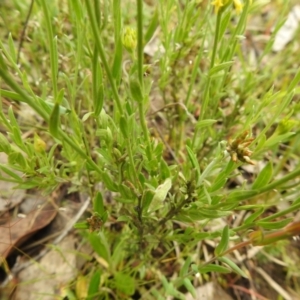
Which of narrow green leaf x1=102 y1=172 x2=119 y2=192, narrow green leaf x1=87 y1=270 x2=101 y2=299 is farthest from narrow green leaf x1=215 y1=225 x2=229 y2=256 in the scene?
narrow green leaf x1=87 y1=270 x2=101 y2=299

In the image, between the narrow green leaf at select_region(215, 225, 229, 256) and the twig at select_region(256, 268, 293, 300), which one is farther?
the twig at select_region(256, 268, 293, 300)

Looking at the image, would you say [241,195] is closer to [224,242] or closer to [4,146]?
[224,242]

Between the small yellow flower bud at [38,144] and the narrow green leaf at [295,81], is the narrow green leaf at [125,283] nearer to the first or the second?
the small yellow flower bud at [38,144]

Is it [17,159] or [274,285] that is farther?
[274,285]

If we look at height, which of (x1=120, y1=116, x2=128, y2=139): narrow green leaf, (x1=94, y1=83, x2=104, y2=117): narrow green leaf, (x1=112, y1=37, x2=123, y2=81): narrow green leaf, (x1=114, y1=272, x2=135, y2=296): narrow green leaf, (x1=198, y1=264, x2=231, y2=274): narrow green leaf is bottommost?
(x1=114, y1=272, x2=135, y2=296): narrow green leaf

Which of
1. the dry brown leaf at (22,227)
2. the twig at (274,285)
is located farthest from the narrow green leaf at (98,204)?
the twig at (274,285)

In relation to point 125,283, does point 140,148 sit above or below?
above

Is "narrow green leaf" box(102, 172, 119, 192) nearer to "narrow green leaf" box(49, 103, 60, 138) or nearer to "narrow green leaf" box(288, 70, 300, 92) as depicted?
"narrow green leaf" box(49, 103, 60, 138)

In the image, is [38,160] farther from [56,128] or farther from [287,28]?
[287,28]

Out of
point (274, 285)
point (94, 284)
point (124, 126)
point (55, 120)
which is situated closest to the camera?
point (55, 120)

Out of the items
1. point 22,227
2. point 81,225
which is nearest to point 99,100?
point 81,225

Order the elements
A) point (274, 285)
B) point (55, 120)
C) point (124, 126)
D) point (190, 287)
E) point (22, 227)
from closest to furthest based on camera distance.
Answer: point (55, 120)
point (124, 126)
point (190, 287)
point (22, 227)
point (274, 285)
